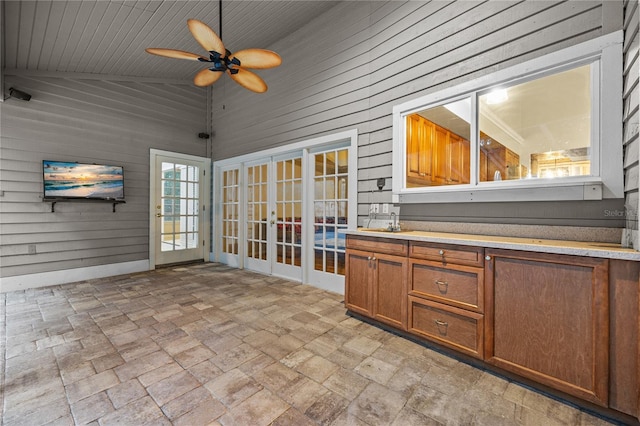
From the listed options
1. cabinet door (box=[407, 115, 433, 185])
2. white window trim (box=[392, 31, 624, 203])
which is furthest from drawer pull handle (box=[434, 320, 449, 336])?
cabinet door (box=[407, 115, 433, 185])

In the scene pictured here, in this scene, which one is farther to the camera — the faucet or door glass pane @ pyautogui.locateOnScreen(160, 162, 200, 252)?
door glass pane @ pyautogui.locateOnScreen(160, 162, 200, 252)

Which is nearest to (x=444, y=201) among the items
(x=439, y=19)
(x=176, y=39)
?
(x=439, y=19)

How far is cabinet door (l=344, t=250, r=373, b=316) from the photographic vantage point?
8.48ft

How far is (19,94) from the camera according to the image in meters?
3.50

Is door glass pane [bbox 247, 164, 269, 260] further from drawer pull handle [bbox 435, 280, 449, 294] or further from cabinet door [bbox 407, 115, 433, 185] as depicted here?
drawer pull handle [bbox 435, 280, 449, 294]

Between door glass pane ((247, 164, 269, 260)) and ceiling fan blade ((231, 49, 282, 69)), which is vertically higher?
ceiling fan blade ((231, 49, 282, 69))

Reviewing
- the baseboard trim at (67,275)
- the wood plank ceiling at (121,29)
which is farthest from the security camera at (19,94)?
the baseboard trim at (67,275)

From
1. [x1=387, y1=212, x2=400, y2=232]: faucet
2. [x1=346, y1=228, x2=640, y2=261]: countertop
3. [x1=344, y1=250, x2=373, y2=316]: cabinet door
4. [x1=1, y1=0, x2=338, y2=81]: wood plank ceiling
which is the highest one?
[x1=1, y1=0, x2=338, y2=81]: wood plank ceiling

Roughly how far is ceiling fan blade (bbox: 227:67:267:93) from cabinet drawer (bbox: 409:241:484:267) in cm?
246

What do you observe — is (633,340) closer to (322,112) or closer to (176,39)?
(322,112)

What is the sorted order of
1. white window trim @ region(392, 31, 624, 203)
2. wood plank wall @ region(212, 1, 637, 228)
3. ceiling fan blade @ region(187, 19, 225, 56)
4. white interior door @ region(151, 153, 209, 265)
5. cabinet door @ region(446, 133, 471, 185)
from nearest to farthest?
1. white window trim @ region(392, 31, 624, 203)
2. wood plank wall @ region(212, 1, 637, 228)
3. ceiling fan blade @ region(187, 19, 225, 56)
4. cabinet door @ region(446, 133, 471, 185)
5. white interior door @ region(151, 153, 209, 265)

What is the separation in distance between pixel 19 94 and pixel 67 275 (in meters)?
2.54

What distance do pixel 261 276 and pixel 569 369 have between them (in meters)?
3.78

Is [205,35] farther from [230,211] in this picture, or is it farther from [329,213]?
[230,211]
